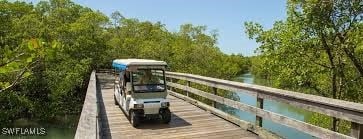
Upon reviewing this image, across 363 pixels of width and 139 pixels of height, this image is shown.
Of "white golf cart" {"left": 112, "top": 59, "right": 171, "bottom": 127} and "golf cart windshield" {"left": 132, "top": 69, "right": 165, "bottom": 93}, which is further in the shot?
"golf cart windshield" {"left": 132, "top": 69, "right": 165, "bottom": 93}

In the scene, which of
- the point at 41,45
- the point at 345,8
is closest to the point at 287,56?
the point at 345,8

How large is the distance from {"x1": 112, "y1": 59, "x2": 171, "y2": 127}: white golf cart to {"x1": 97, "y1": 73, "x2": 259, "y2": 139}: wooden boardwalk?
262 mm

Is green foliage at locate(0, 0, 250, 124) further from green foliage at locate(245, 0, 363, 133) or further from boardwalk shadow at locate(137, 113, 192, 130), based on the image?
green foliage at locate(245, 0, 363, 133)

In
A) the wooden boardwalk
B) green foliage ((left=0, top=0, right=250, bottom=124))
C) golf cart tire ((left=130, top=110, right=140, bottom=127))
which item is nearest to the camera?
the wooden boardwalk

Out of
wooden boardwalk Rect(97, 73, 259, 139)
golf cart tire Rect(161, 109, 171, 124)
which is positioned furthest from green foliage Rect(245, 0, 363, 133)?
golf cart tire Rect(161, 109, 171, 124)

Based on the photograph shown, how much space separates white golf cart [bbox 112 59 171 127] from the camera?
7414 millimetres

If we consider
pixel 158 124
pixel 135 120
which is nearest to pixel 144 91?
pixel 135 120

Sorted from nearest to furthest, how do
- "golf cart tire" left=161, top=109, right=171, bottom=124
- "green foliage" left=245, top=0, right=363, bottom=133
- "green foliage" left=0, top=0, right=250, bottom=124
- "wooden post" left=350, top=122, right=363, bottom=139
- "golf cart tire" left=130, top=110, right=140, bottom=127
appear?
1. "wooden post" left=350, top=122, right=363, bottom=139
2. "golf cart tire" left=130, top=110, right=140, bottom=127
3. "golf cart tire" left=161, top=109, right=171, bottom=124
4. "green foliage" left=245, top=0, right=363, bottom=133
5. "green foliage" left=0, top=0, right=250, bottom=124

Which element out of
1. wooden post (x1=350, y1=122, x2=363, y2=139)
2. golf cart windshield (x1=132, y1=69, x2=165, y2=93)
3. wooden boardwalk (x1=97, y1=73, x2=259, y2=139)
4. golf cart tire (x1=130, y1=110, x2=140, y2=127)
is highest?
golf cart windshield (x1=132, y1=69, x2=165, y2=93)

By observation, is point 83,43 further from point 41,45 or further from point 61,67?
point 41,45

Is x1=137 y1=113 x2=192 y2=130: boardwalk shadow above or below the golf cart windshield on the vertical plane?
below

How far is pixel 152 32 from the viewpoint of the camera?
6194 cm

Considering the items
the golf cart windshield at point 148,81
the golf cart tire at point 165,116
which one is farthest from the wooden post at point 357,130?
the golf cart windshield at point 148,81

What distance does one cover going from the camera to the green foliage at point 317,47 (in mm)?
14578
